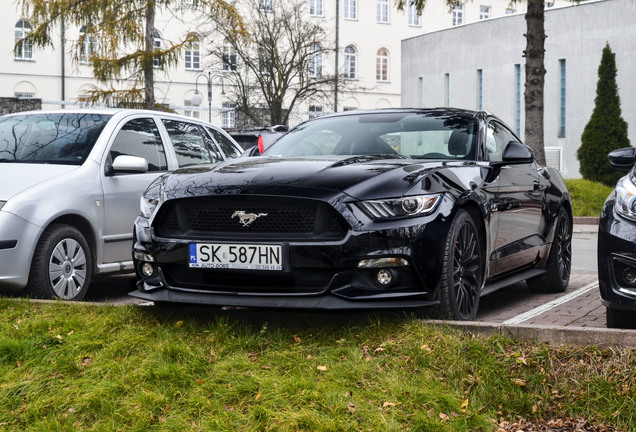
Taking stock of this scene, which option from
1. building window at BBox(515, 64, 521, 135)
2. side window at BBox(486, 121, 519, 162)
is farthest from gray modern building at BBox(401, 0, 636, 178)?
side window at BBox(486, 121, 519, 162)

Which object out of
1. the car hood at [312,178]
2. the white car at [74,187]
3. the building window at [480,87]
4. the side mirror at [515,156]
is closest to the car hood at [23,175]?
the white car at [74,187]

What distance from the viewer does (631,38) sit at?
31484 millimetres

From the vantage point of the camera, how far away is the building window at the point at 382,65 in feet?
208

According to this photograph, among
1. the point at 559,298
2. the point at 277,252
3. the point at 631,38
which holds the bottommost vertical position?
the point at 559,298

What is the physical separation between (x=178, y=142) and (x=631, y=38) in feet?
86.8

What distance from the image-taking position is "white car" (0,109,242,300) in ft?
21.6

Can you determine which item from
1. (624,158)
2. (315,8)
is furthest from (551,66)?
(624,158)

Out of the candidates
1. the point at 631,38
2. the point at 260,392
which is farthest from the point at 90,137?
the point at 631,38

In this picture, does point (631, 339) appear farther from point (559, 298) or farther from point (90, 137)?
point (90, 137)

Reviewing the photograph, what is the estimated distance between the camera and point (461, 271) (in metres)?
5.50

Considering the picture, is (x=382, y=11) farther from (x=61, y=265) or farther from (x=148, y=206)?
(x=148, y=206)

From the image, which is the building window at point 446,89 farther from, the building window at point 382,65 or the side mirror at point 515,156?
the side mirror at point 515,156

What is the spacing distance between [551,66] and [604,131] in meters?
7.67

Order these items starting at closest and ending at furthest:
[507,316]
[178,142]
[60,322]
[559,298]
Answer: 1. [60,322]
2. [507,316]
3. [559,298]
4. [178,142]
